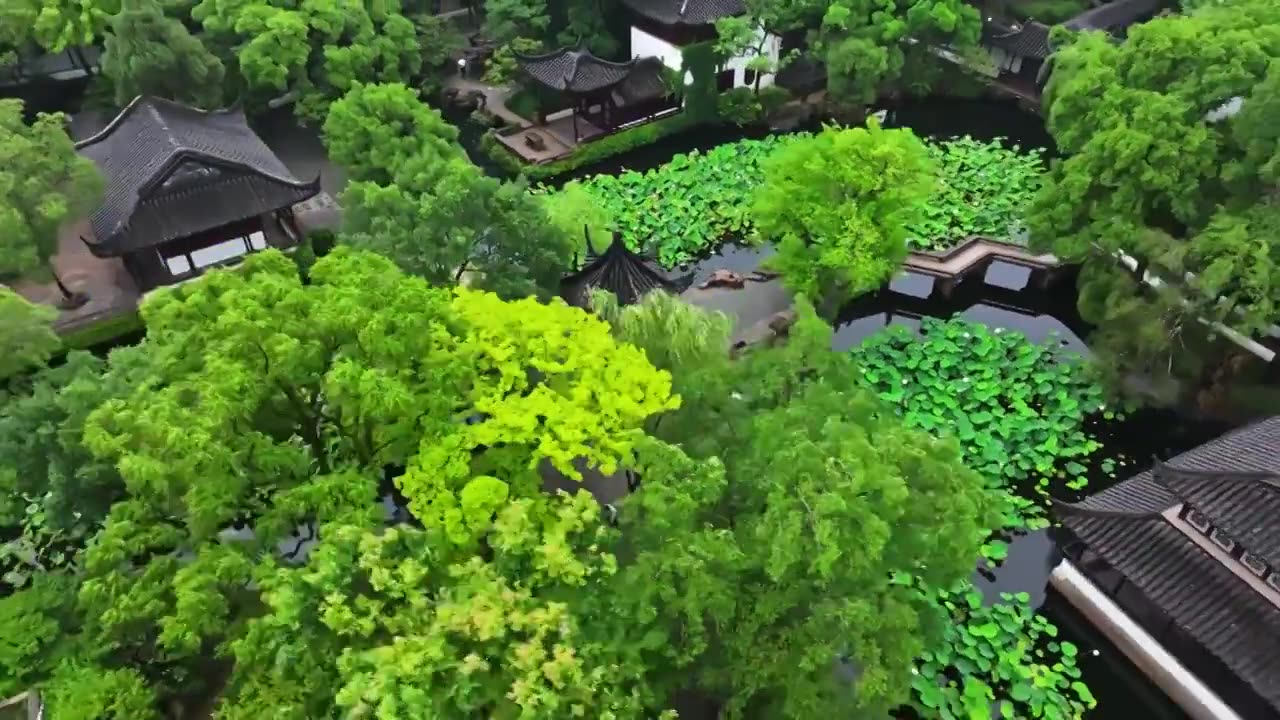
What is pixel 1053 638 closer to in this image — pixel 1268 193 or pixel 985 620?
pixel 985 620

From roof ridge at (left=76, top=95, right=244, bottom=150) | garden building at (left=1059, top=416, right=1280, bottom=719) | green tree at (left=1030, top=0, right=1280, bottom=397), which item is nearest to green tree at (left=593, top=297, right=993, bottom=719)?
garden building at (left=1059, top=416, right=1280, bottom=719)

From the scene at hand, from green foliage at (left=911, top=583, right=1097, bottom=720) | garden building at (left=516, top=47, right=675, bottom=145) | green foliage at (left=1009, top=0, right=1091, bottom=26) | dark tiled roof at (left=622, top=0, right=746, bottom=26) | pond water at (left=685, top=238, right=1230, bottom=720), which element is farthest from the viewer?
green foliage at (left=1009, top=0, right=1091, bottom=26)

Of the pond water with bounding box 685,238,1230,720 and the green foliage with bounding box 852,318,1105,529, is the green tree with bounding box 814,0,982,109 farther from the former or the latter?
the green foliage with bounding box 852,318,1105,529

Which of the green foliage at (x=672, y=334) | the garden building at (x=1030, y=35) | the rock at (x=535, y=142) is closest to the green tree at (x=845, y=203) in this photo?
the green foliage at (x=672, y=334)

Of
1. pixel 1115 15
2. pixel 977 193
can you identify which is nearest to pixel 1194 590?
pixel 977 193

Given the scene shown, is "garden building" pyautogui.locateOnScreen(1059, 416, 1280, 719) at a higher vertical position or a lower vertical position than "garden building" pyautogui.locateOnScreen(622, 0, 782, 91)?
lower

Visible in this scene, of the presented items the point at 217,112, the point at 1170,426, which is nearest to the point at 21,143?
the point at 217,112

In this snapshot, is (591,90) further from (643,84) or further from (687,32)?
(687,32)
